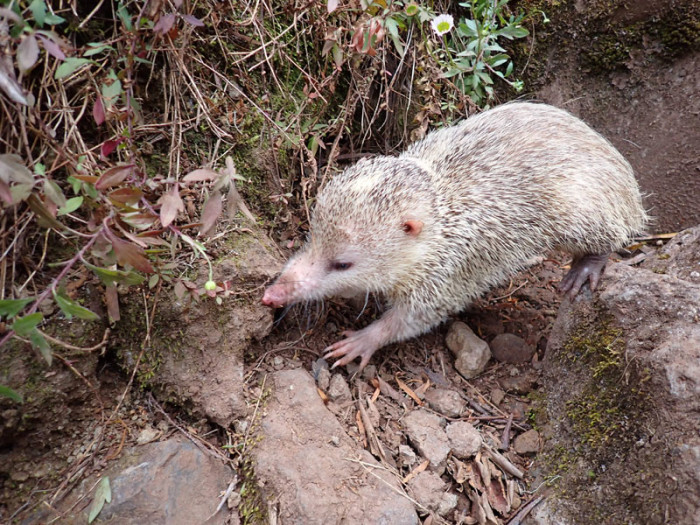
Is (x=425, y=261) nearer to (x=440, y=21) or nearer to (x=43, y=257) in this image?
(x=440, y=21)

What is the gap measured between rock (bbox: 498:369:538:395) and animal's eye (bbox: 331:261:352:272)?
1.38 m

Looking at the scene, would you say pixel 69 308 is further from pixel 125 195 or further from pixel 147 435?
pixel 147 435

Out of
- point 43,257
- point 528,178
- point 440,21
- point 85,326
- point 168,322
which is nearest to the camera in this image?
point 43,257

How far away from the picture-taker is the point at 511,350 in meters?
3.81

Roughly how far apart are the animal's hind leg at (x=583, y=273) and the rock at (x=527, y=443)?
3.18 ft

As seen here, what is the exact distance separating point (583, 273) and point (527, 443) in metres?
1.26

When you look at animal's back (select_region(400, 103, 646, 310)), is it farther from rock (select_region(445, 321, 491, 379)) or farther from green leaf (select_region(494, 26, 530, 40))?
green leaf (select_region(494, 26, 530, 40))

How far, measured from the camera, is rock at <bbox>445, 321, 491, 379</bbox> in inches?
145

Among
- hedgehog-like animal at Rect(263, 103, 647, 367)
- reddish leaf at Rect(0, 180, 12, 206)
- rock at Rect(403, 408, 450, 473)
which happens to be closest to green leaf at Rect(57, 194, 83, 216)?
reddish leaf at Rect(0, 180, 12, 206)

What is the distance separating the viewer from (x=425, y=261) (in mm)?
3703

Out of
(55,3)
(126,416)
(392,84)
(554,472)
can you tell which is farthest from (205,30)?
(554,472)

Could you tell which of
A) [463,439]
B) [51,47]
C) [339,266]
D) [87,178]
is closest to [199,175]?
[87,178]

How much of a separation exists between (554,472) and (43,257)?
3.02 m

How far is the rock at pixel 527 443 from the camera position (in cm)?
322
